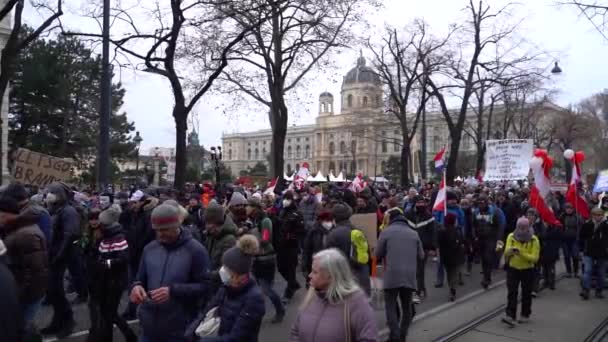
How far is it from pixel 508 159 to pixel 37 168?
13.8 m

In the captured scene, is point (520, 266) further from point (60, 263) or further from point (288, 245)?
point (60, 263)

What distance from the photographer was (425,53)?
2586 cm

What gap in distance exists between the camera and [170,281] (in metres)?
4.20

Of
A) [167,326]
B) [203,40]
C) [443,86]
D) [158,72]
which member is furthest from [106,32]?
[443,86]

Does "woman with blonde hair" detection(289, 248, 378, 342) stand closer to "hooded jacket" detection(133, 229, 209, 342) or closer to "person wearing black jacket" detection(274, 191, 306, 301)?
"hooded jacket" detection(133, 229, 209, 342)

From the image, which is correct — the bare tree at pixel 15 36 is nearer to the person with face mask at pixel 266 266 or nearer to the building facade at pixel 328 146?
the person with face mask at pixel 266 266

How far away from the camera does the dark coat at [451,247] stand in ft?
33.1

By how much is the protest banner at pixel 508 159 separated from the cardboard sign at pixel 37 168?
13.0 meters

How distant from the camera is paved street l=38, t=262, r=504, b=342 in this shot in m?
7.12

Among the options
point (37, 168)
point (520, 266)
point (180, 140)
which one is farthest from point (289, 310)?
point (180, 140)

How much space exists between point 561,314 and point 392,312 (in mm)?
3730

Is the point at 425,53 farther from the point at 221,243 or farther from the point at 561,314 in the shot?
the point at 221,243

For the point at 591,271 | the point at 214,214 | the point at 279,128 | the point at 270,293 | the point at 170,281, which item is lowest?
the point at 591,271

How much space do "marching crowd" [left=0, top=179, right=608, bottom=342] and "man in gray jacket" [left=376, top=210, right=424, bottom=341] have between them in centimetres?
2
